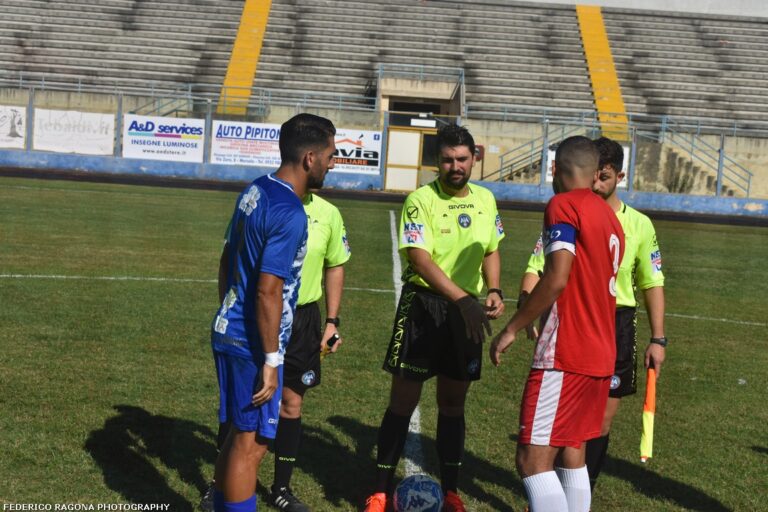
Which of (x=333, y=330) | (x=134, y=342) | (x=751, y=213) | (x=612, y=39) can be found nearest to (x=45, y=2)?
(x=612, y=39)

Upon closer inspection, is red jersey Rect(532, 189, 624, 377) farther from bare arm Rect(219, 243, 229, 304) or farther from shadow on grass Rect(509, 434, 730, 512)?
shadow on grass Rect(509, 434, 730, 512)

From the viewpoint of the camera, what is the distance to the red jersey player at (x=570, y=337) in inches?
169

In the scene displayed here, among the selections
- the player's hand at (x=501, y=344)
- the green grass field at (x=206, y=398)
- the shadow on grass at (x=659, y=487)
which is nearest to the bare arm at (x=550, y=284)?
the player's hand at (x=501, y=344)

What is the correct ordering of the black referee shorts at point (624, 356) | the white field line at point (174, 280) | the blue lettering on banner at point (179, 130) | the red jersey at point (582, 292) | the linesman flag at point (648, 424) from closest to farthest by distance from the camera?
1. the red jersey at point (582, 292)
2. the linesman flag at point (648, 424)
3. the black referee shorts at point (624, 356)
4. the white field line at point (174, 280)
5. the blue lettering on banner at point (179, 130)

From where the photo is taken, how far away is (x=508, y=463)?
6379mm

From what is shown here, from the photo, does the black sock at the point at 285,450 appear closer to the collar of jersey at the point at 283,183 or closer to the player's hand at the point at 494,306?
the player's hand at the point at 494,306

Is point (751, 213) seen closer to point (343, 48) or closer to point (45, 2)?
point (343, 48)

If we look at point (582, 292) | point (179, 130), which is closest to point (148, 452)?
point (582, 292)

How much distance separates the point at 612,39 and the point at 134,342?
3965 cm

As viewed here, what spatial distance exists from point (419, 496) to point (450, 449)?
0.48 m

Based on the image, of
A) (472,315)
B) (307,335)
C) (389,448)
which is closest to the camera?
(472,315)

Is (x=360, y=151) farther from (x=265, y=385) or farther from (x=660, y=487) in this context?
(x=265, y=385)

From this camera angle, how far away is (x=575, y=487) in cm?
462

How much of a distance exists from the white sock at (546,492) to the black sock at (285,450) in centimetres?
164
